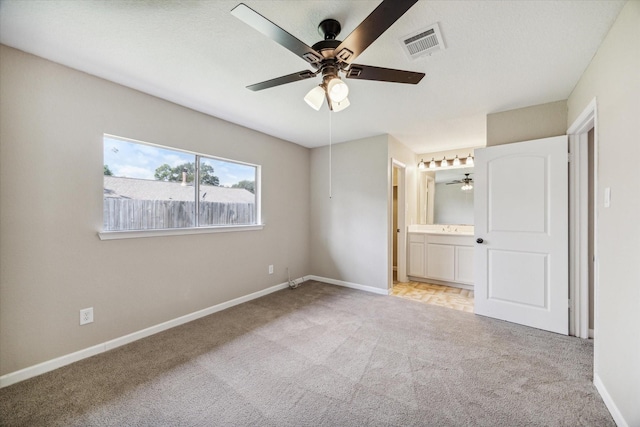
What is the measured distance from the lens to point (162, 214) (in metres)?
2.66

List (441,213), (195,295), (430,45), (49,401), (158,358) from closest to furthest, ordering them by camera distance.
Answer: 1. (49,401)
2. (430,45)
3. (158,358)
4. (195,295)
5. (441,213)

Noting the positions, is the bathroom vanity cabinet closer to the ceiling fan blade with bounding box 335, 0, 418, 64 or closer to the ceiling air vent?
the ceiling air vent

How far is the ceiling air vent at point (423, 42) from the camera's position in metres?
1.61

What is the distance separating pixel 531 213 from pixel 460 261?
1.57 meters

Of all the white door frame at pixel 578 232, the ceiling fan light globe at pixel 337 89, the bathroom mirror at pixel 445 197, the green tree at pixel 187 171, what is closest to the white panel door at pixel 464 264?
the bathroom mirror at pixel 445 197

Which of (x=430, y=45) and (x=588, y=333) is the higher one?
(x=430, y=45)

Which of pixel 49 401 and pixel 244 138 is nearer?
pixel 49 401

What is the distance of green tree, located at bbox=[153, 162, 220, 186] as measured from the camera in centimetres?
266

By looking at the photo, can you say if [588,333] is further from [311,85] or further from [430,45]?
[311,85]

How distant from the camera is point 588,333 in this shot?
239 cm

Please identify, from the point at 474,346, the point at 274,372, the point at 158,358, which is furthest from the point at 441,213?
the point at 158,358

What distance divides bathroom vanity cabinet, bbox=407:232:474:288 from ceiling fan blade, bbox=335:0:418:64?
3508 mm

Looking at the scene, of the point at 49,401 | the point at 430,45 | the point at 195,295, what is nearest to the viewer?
the point at 49,401

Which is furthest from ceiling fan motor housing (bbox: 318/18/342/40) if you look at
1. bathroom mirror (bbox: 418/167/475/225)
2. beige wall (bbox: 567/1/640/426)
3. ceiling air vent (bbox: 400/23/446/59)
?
bathroom mirror (bbox: 418/167/475/225)
